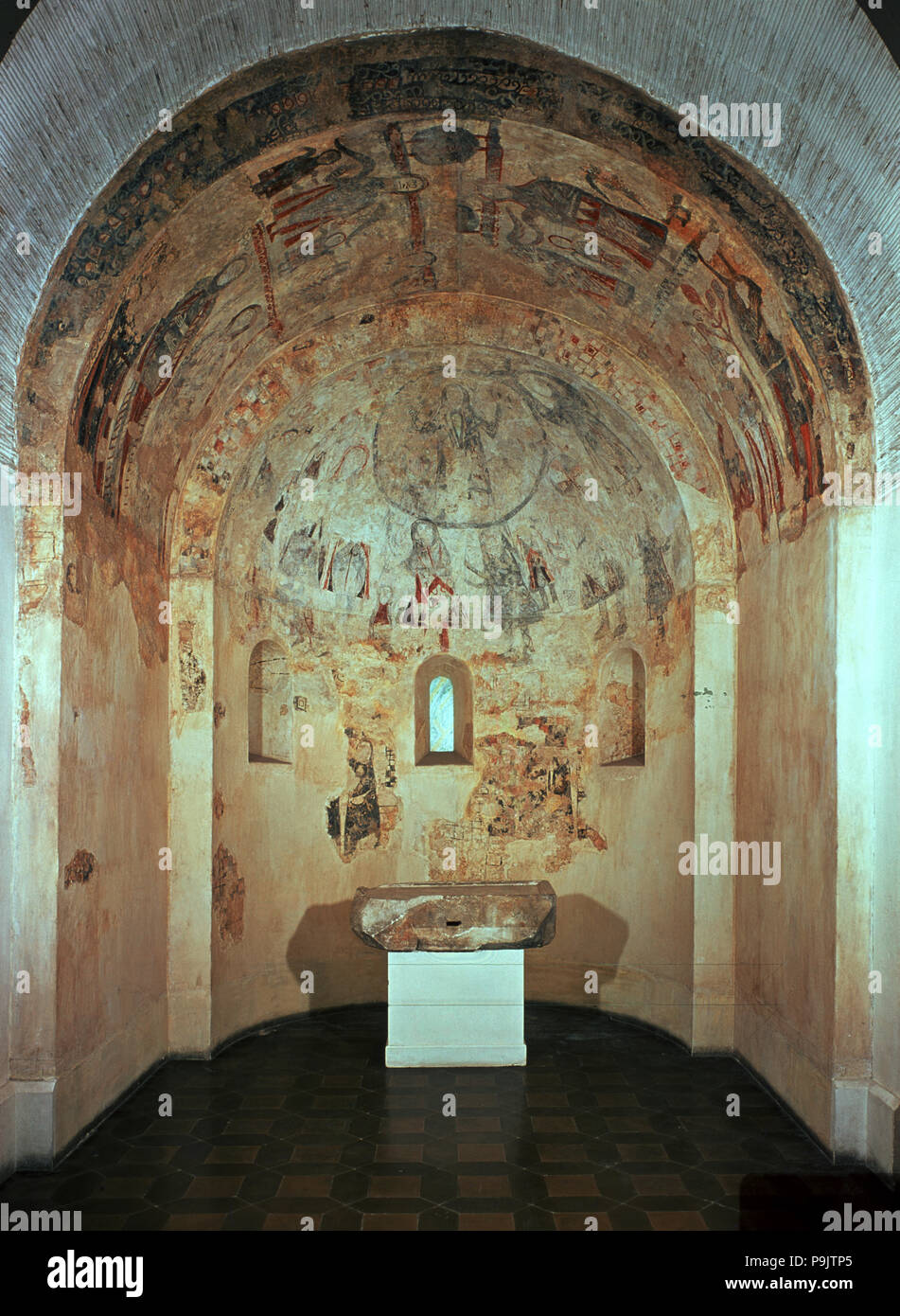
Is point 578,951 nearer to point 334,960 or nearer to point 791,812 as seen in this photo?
point 334,960

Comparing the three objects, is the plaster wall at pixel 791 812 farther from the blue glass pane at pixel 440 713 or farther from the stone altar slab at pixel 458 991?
the blue glass pane at pixel 440 713

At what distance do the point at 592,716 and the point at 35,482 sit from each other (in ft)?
22.2

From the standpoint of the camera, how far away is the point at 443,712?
500 inches

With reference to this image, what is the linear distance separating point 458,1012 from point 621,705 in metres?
4.18

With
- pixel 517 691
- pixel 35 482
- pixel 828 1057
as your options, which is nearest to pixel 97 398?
pixel 35 482

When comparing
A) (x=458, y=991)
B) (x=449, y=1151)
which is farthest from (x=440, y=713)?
(x=449, y=1151)

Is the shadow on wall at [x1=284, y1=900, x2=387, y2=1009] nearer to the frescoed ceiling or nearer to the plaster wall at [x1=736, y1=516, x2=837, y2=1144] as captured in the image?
the frescoed ceiling

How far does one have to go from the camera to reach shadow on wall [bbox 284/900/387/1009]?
1119 cm

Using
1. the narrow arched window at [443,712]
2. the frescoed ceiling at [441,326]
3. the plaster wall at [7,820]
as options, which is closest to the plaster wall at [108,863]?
the plaster wall at [7,820]

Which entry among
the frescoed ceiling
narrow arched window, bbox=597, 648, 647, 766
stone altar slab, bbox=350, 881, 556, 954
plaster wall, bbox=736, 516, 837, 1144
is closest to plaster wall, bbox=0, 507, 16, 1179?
the frescoed ceiling

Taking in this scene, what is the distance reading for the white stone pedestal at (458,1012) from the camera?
915cm

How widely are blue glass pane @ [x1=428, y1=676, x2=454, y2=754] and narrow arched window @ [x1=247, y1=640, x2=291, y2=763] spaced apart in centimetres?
194

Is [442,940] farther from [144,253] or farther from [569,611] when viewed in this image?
[144,253]
